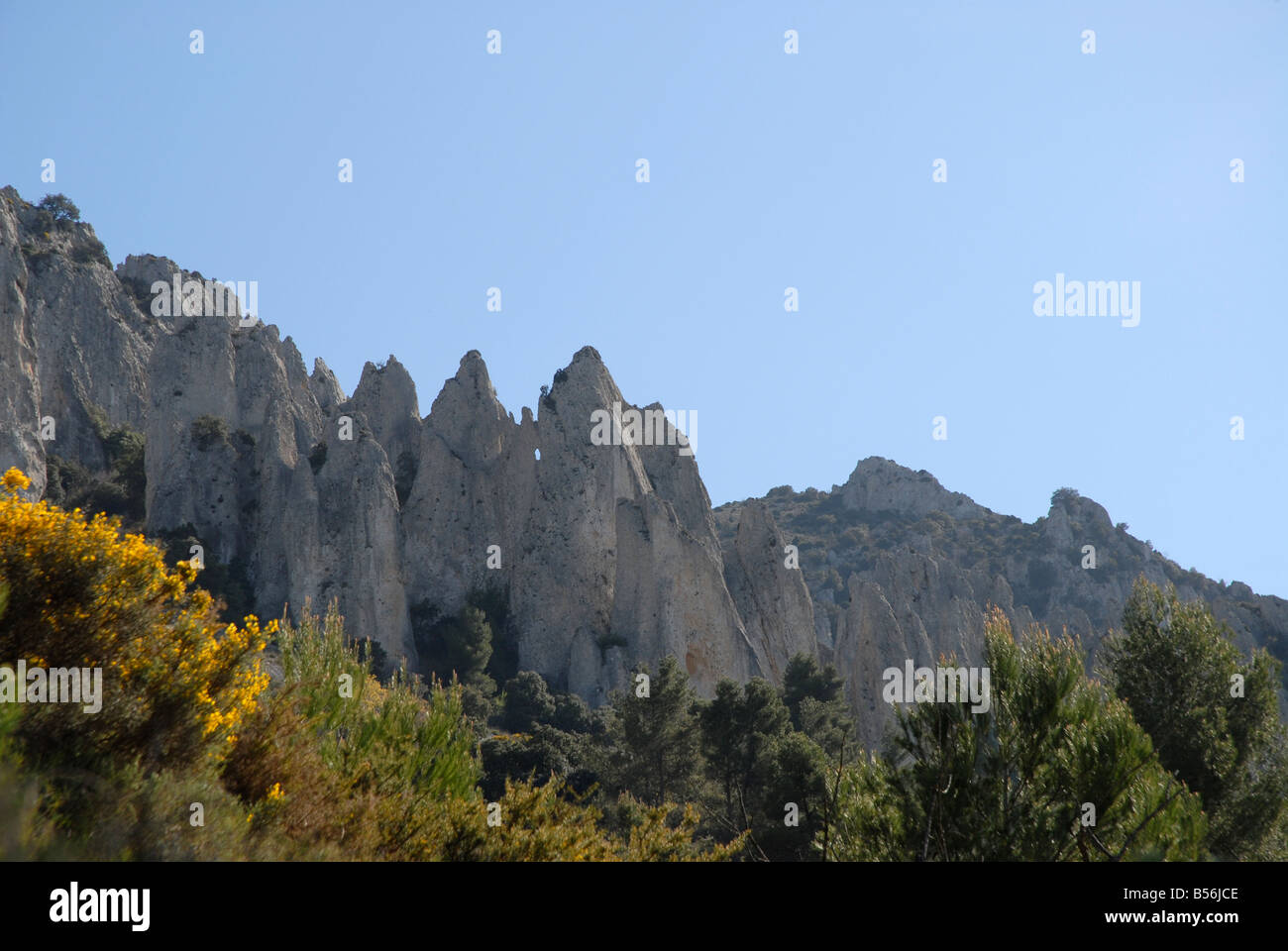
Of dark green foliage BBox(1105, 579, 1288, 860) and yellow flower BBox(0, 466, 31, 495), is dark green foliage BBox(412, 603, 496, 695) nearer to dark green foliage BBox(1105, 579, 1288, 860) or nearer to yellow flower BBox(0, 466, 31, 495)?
dark green foliage BBox(1105, 579, 1288, 860)

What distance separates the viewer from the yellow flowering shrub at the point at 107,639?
834 cm

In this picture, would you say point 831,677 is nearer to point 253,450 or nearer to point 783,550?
point 783,550

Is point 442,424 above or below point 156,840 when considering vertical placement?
above

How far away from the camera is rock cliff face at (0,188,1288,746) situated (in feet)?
161

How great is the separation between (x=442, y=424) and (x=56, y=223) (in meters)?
36.7

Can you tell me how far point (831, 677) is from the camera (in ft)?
149

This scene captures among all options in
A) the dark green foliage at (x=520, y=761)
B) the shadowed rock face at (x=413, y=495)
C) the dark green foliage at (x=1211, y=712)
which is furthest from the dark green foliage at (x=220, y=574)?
the dark green foliage at (x=1211, y=712)

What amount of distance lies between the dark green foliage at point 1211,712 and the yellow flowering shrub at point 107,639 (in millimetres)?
18907

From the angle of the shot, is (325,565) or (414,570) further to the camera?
(414,570)

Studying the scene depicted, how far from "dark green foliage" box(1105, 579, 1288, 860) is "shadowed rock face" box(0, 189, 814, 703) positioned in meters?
26.8

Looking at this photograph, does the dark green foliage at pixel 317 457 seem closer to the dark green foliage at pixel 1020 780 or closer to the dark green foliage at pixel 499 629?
the dark green foliage at pixel 499 629

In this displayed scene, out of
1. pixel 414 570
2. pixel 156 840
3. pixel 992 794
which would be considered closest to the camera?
pixel 156 840
